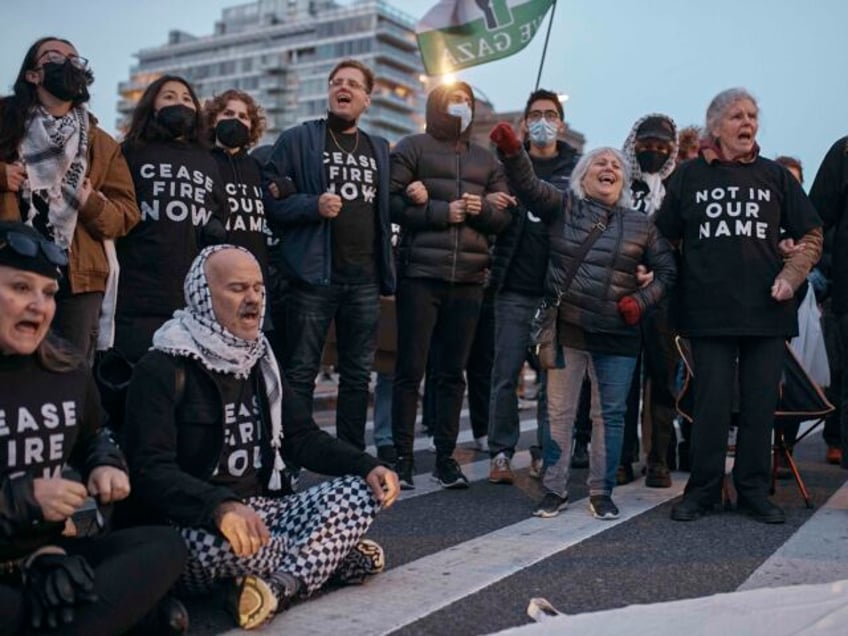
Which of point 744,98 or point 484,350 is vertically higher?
point 744,98

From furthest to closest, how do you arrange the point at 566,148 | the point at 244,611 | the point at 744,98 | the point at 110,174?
the point at 566,148 → the point at 744,98 → the point at 110,174 → the point at 244,611

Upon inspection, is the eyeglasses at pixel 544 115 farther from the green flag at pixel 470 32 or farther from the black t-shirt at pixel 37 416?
the green flag at pixel 470 32

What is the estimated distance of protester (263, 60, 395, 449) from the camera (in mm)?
5719

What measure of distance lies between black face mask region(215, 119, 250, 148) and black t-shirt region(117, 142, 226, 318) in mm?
480

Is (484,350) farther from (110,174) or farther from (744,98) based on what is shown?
(110,174)

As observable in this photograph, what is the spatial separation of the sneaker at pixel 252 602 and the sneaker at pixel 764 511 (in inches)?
110

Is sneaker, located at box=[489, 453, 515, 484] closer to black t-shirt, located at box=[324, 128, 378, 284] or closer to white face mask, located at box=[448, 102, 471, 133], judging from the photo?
black t-shirt, located at box=[324, 128, 378, 284]

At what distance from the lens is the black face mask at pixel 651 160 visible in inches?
247

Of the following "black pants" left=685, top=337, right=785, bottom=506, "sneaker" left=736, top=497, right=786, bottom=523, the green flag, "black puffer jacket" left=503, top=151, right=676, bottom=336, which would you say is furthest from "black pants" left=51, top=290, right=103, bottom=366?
the green flag

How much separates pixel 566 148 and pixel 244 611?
13.4ft

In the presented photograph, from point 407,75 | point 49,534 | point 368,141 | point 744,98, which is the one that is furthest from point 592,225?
point 407,75

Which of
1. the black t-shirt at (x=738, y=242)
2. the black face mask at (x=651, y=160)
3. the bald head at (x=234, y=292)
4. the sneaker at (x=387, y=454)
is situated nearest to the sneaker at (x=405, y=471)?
the sneaker at (x=387, y=454)

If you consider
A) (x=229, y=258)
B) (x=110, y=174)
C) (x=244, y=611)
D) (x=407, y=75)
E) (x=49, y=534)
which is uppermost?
(x=407, y=75)

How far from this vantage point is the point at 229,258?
3.67m
